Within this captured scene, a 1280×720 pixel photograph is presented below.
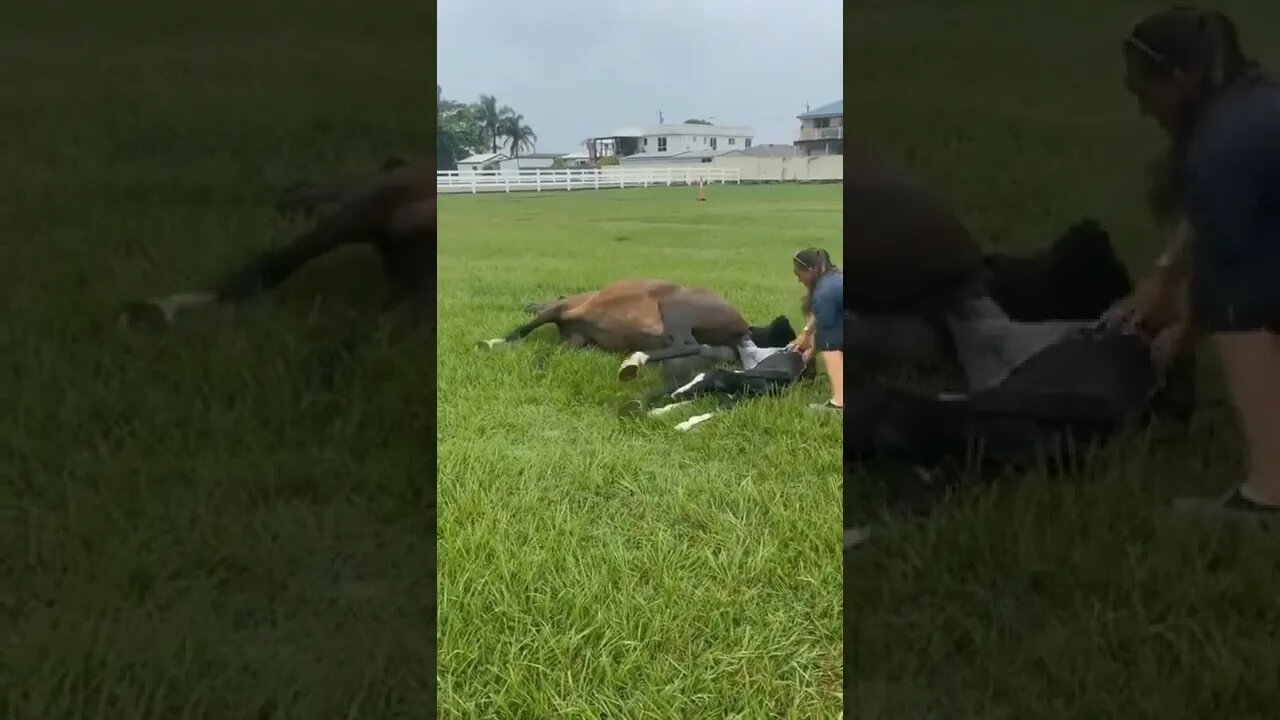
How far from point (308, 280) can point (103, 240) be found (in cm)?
25

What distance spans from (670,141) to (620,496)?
0.53 metres

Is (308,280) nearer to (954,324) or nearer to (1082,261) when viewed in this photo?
(954,324)

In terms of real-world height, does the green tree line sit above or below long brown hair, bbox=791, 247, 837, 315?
above

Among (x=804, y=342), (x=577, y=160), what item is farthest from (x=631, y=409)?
(x=577, y=160)

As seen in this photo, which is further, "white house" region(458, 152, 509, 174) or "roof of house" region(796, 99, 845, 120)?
"white house" region(458, 152, 509, 174)

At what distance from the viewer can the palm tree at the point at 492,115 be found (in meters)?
1.36

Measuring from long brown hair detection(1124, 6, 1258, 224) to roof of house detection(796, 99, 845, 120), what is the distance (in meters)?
0.34

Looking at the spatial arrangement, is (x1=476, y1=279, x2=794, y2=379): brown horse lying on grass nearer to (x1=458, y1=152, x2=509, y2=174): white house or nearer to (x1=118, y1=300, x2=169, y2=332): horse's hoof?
(x1=458, y1=152, x2=509, y2=174): white house

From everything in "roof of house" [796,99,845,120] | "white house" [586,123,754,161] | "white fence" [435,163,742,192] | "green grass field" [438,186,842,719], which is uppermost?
"roof of house" [796,99,845,120]

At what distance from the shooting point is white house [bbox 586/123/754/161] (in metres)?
1.39

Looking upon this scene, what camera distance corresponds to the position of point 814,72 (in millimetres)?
1284

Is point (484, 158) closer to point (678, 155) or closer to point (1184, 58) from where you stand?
point (678, 155)

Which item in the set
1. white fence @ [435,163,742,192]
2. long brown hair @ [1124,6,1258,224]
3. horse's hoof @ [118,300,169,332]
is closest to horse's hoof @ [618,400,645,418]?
white fence @ [435,163,742,192]

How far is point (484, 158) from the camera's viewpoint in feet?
4.61
